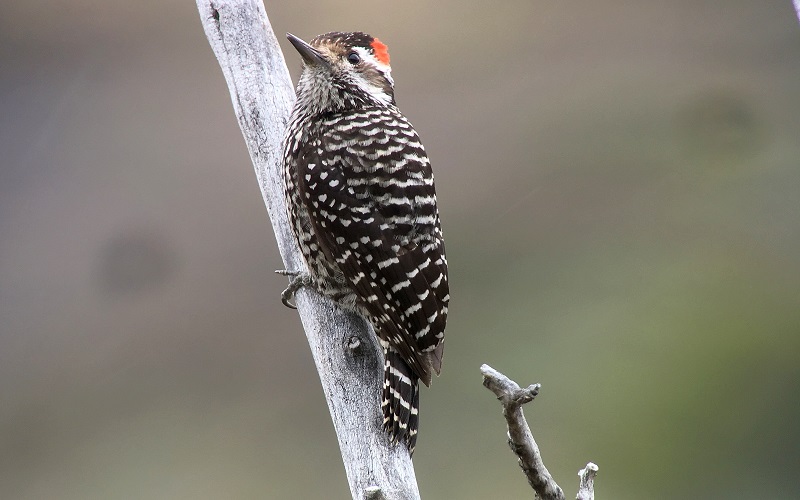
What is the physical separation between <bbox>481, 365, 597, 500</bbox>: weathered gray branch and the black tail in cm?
44

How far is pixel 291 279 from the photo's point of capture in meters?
2.54

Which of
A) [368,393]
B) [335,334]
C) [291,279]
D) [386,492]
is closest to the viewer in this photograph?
[386,492]

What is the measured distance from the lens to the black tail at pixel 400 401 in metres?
2.05

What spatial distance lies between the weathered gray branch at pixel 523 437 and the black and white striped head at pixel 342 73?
128 cm

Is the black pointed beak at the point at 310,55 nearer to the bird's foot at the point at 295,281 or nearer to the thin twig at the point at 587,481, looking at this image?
the bird's foot at the point at 295,281

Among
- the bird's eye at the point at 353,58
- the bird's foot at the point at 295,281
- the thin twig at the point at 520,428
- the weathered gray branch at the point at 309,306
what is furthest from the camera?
the bird's eye at the point at 353,58

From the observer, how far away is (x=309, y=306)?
8.10 feet

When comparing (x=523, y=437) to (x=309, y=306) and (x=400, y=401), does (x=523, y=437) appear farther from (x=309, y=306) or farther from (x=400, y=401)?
(x=309, y=306)

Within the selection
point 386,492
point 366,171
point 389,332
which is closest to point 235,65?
point 366,171

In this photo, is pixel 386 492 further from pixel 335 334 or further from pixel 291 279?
pixel 291 279

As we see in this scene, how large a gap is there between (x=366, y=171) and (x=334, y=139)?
0.55 feet

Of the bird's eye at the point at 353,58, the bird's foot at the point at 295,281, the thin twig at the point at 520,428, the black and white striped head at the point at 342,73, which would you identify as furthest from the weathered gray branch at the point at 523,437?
the bird's eye at the point at 353,58

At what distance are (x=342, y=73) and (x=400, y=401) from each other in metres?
1.14

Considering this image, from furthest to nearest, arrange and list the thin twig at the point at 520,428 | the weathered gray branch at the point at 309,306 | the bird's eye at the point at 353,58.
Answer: the bird's eye at the point at 353,58, the weathered gray branch at the point at 309,306, the thin twig at the point at 520,428
